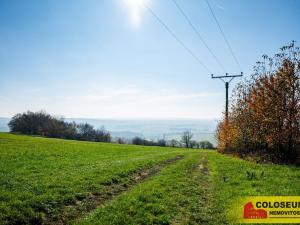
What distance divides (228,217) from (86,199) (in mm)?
6748

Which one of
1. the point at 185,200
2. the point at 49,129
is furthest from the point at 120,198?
the point at 49,129

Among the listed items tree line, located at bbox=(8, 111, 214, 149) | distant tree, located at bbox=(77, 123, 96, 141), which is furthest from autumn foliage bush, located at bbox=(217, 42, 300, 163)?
distant tree, located at bbox=(77, 123, 96, 141)

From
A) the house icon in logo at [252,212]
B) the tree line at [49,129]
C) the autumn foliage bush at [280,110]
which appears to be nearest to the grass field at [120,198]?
the house icon in logo at [252,212]

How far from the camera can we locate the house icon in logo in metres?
11.3

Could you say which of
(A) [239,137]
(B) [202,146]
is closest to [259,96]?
(A) [239,137]

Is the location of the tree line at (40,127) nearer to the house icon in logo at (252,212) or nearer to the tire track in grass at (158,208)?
the tire track in grass at (158,208)

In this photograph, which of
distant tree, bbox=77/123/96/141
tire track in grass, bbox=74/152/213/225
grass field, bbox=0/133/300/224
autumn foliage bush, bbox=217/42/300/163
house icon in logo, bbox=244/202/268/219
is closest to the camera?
tire track in grass, bbox=74/152/213/225

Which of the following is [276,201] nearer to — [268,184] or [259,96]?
[268,184]

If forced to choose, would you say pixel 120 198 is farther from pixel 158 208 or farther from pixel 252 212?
pixel 252 212

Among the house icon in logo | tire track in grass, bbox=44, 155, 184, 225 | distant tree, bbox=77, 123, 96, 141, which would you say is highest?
distant tree, bbox=77, 123, 96, 141

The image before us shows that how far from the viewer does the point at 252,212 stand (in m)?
11.8

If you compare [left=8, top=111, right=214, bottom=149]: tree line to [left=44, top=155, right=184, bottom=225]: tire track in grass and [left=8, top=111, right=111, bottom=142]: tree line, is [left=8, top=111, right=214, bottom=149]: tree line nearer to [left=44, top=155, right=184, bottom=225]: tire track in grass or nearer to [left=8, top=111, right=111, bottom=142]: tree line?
[left=8, top=111, right=111, bottom=142]: tree line

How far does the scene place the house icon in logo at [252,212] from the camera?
11.3 m

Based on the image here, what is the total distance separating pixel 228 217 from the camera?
11078 millimetres
